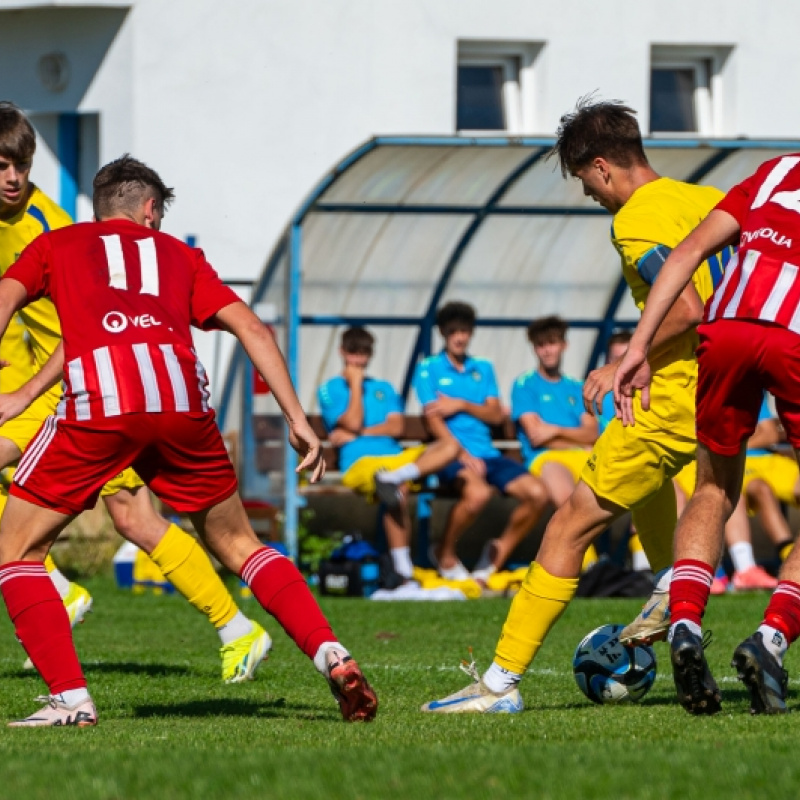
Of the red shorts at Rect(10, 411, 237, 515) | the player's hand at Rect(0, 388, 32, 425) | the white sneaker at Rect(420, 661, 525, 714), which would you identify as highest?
the player's hand at Rect(0, 388, 32, 425)

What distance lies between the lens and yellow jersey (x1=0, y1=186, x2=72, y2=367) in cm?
773

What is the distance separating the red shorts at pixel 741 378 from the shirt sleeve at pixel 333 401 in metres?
8.12

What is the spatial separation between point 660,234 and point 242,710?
230cm

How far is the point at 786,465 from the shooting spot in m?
13.7

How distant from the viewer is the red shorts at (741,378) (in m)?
5.54

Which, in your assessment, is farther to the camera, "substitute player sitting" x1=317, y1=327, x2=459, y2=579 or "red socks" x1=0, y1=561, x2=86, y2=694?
"substitute player sitting" x1=317, y1=327, x2=459, y2=579

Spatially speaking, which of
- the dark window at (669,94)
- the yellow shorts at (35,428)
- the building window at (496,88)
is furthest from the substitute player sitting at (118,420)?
the dark window at (669,94)

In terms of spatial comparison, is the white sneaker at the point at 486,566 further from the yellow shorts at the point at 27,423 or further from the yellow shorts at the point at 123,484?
the yellow shorts at the point at 27,423

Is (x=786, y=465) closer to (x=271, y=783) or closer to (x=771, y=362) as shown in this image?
(x=771, y=362)

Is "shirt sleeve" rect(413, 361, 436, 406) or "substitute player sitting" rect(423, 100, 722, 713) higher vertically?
"substitute player sitting" rect(423, 100, 722, 713)

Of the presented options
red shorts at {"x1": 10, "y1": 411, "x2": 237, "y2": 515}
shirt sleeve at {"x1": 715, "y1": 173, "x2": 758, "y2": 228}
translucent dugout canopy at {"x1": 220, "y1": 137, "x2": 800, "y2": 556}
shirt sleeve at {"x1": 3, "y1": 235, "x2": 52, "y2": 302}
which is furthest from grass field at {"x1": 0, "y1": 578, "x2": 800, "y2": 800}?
translucent dugout canopy at {"x1": 220, "y1": 137, "x2": 800, "y2": 556}

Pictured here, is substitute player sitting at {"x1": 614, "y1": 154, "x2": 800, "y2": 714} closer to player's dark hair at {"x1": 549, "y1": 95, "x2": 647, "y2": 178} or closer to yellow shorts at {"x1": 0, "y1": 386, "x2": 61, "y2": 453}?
player's dark hair at {"x1": 549, "y1": 95, "x2": 647, "y2": 178}

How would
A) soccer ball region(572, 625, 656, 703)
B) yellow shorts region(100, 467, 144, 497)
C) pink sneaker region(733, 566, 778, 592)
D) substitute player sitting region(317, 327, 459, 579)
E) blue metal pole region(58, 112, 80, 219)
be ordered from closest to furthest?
soccer ball region(572, 625, 656, 703) < yellow shorts region(100, 467, 144, 497) < pink sneaker region(733, 566, 778, 592) < substitute player sitting region(317, 327, 459, 579) < blue metal pole region(58, 112, 80, 219)

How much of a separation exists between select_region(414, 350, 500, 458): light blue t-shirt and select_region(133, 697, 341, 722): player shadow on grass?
6919mm
